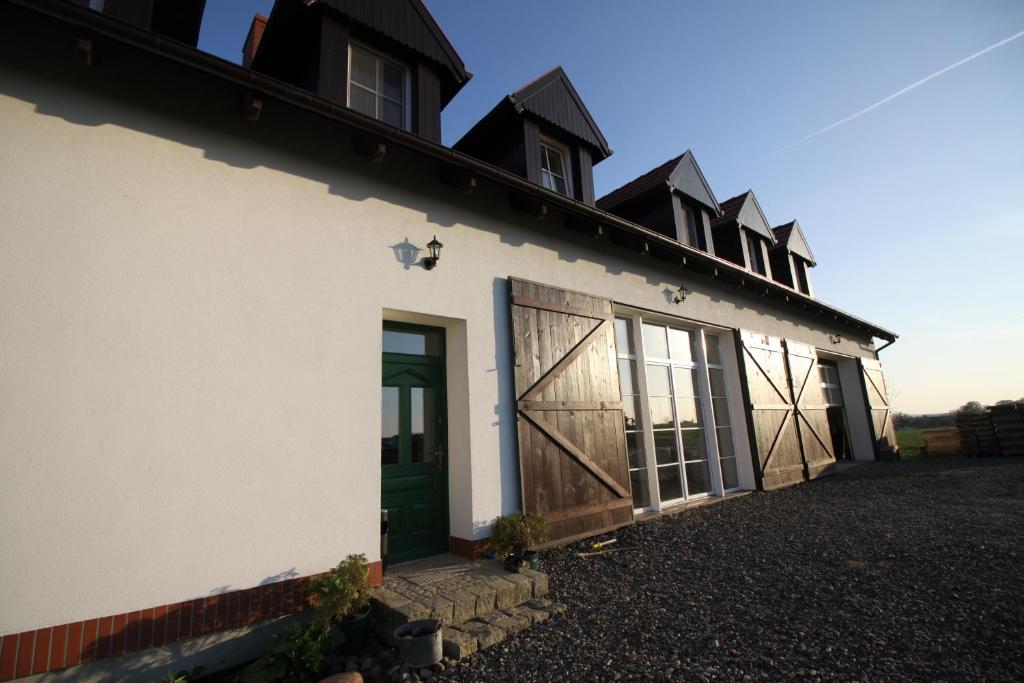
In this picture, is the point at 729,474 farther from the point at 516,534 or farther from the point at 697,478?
the point at 516,534

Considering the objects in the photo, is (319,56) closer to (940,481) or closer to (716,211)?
(716,211)

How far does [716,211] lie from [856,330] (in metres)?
8.33

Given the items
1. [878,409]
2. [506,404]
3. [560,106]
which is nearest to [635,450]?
[506,404]

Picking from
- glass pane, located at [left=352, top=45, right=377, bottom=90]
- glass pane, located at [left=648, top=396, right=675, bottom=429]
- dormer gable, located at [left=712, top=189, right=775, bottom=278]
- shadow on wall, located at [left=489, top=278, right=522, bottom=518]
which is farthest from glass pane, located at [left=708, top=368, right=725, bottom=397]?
glass pane, located at [left=352, top=45, right=377, bottom=90]

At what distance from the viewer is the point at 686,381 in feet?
24.8

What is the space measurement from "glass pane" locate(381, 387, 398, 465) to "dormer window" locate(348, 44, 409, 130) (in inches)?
109

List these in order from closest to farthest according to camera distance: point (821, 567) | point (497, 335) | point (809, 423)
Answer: point (821, 567)
point (497, 335)
point (809, 423)

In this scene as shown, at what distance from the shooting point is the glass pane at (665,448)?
670 cm

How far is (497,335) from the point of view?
4867 mm

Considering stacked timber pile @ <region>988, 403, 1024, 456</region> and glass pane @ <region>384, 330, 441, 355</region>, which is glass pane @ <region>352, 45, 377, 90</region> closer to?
glass pane @ <region>384, 330, 441, 355</region>

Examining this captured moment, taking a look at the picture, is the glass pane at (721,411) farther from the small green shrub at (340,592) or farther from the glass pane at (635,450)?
the small green shrub at (340,592)

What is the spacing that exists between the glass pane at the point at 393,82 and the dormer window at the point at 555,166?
218cm

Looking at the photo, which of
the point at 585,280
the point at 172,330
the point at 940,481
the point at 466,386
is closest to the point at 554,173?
the point at 585,280

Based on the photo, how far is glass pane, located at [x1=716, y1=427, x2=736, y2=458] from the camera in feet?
26.1
